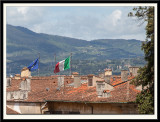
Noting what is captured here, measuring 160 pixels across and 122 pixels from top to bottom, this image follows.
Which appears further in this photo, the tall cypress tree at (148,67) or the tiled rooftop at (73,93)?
the tiled rooftop at (73,93)

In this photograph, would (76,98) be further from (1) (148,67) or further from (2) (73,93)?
(1) (148,67)

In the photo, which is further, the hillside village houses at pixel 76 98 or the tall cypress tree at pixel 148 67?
the hillside village houses at pixel 76 98

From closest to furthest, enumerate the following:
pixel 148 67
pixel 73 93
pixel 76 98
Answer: pixel 148 67 → pixel 76 98 → pixel 73 93

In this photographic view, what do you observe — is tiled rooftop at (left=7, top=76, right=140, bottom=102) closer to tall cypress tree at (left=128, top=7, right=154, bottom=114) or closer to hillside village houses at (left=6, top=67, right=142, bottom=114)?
hillside village houses at (left=6, top=67, right=142, bottom=114)

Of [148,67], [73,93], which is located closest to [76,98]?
[73,93]

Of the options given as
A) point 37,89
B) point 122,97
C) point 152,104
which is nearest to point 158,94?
point 152,104

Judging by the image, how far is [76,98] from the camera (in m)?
40.0

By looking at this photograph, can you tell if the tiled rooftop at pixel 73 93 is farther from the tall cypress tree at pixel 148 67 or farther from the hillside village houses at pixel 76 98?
the tall cypress tree at pixel 148 67

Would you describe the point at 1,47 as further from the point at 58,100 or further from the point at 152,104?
the point at 58,100

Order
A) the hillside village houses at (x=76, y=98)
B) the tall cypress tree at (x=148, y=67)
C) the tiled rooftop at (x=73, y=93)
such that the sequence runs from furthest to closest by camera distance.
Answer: the tiled rooftop at (x=73, y=93), the hillside village houses at (x=76, y=98), the tall cypress tree at (x=148, y=67)

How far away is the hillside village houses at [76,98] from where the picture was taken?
3566cm

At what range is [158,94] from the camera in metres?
26.7

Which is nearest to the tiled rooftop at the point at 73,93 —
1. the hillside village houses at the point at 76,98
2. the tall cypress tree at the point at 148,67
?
the hillside village houses at the point at 76,98

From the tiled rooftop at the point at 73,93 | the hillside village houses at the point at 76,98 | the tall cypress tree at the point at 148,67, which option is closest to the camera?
the tall cypress tree at the point at 148,67
